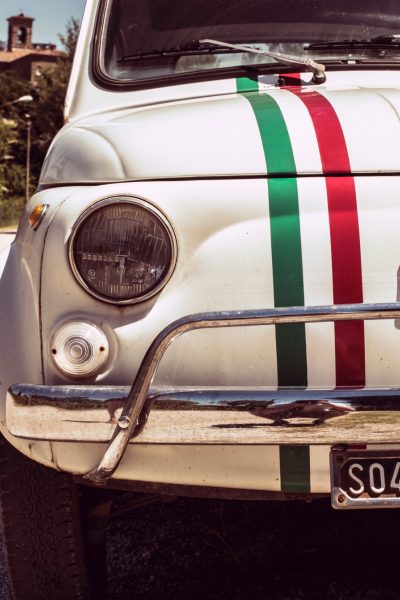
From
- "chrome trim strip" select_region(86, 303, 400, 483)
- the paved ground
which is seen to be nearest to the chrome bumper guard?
"chrome trim strip" select_region(86, 303, 400, 483)

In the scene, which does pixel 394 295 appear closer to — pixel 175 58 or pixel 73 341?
pixel 73 341

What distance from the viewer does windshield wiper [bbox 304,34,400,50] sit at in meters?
2.98

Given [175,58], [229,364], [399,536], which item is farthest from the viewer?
[399,536]

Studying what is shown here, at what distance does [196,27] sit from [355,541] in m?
1.85

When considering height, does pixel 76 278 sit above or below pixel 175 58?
below

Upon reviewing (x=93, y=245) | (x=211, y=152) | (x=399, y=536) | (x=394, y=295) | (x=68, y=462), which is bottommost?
(x=399, y=536)

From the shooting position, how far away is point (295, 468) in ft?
6.84

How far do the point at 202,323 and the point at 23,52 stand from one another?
278 ft

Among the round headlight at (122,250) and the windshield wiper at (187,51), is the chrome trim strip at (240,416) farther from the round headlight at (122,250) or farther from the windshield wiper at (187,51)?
the windshield wiper at (187,51)

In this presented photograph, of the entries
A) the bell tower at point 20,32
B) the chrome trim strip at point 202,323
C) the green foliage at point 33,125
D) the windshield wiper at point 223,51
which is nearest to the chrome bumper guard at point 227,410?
the chrome trim strip at point 202,323

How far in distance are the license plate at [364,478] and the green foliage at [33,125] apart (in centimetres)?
2660

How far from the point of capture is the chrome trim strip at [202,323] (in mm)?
1918

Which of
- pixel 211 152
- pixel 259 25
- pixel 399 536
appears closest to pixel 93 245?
pixel 211 152

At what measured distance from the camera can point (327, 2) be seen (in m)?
3.15
